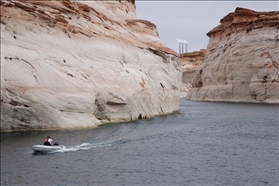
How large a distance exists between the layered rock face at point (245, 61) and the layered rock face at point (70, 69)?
31825 mm

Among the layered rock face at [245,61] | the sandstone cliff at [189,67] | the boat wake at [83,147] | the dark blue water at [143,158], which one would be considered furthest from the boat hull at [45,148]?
Answer: the sandstone cliff at [189,67]

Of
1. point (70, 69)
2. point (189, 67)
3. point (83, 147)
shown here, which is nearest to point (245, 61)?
point (70, 69)

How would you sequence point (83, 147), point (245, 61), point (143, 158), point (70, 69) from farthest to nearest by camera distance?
point (245, 61) < point (70, 69) < point (83, 147) < point (143, 158)

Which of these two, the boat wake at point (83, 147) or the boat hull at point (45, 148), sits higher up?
the boat hull at point (45, 148)

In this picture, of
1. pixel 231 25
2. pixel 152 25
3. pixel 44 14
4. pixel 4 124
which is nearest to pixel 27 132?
pixel 4 124

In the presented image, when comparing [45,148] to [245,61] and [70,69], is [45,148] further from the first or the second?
[245,61]

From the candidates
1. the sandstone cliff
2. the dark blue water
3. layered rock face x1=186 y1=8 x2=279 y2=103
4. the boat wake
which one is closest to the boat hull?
the boat wake

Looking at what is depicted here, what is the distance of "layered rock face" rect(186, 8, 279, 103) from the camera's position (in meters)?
74.5

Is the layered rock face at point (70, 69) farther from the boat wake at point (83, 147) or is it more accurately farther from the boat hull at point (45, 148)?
the boat hull at point (45, 148)

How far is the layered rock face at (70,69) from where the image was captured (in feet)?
98.9

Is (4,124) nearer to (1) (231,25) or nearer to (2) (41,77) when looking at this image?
(2) (41,77)

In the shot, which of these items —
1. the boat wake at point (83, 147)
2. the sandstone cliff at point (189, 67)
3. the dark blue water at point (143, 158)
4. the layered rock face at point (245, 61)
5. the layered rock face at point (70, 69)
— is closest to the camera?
the dark blue water at point (143, 158)

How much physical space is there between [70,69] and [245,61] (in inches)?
2033

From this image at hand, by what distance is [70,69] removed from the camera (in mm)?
34688
